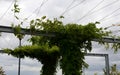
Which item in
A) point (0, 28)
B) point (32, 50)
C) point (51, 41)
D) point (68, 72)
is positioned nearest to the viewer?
point (0, 28)

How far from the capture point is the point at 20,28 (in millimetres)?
16234

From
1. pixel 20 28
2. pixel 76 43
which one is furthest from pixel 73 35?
pixel 20 28

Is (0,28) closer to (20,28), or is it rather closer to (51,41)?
(20,28)

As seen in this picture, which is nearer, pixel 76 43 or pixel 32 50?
pixel 76 43

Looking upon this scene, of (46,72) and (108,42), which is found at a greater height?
(108,42)

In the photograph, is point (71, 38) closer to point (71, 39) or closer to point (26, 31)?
point (71, 39)

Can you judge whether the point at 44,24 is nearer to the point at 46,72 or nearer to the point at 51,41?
the point at 51,41

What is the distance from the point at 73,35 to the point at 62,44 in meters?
0.76

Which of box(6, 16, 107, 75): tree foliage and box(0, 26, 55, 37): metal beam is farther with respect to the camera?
box(6, 16, 107, 75): tree foliage

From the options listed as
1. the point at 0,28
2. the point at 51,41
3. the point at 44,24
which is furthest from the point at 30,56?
the point at 0,28

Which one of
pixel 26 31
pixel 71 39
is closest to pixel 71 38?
pixel 71 39

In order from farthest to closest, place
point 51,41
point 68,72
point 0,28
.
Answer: point 51,41
point 68,72
point 0,28

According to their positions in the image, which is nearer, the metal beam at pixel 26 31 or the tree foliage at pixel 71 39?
the metal beam at pixel 26 31

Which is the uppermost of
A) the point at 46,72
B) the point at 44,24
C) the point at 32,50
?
the point at 44,24
